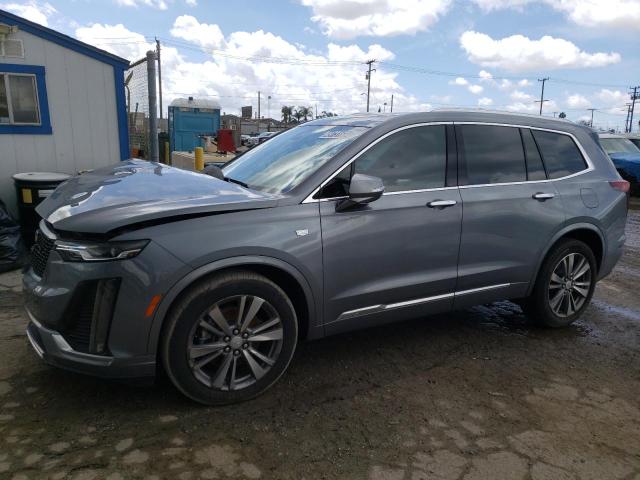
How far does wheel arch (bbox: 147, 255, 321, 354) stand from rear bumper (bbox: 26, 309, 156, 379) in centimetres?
10

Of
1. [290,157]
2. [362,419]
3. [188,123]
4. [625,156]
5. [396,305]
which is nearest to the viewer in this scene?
[362,419]

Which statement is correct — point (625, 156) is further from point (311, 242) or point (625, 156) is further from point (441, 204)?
point (311, 242)

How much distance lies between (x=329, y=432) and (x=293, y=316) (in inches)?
27.4

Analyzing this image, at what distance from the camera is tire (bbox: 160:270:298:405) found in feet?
8.95

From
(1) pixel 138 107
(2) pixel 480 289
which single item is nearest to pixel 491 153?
(2) pixel 480 289

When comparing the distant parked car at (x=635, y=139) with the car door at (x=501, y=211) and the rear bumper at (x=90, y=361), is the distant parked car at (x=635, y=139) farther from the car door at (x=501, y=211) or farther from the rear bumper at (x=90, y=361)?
the rear bumper at (x=90, y=361)

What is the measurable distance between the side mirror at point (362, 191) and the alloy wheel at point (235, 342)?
31.5 inches

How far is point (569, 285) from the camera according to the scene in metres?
4.36

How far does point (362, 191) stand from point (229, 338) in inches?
46.3

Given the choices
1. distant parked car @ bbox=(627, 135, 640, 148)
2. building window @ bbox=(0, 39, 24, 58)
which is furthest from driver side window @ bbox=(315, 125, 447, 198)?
distant parked car @ bbox=(627, 135, 640, 148)

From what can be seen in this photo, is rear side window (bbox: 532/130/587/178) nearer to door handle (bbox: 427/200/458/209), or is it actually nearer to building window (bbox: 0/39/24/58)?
door handle (bbox: 427/200/458/209)

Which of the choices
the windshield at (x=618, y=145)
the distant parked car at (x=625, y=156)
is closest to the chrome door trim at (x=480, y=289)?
the distant parked car at (x=625, y=156)

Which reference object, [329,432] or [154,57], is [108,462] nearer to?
[329,432]

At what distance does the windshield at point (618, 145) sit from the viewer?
1520 cm
